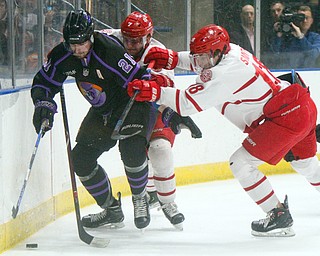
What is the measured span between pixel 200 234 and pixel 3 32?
1.39 metres

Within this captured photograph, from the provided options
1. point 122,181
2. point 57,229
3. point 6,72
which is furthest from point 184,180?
point 6,72

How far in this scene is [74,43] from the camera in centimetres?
435

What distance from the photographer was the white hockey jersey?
439 cm

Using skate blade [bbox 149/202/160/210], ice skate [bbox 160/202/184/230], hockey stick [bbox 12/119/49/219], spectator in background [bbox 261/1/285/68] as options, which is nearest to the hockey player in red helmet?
ice skate [bbox 160/202/184/230]

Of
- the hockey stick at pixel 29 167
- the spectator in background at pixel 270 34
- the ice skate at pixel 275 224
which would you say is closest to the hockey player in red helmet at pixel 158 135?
the ice skate at pixel 275 224

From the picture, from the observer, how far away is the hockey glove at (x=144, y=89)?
4.34 metres

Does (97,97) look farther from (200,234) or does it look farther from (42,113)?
(200,234)

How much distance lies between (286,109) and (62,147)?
4.29ft

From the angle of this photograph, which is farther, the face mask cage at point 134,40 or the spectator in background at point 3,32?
the face mask cage at point 134,40

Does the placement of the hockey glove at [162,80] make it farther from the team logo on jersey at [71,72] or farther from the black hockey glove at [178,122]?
the team logo on jersey at [71,72]

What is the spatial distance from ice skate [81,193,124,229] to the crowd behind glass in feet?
2.65

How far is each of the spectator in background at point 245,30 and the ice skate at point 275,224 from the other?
2.66m

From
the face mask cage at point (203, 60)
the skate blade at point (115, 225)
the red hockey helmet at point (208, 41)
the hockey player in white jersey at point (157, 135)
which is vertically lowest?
the skate blade at point (115, 225)

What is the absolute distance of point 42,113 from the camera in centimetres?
448
